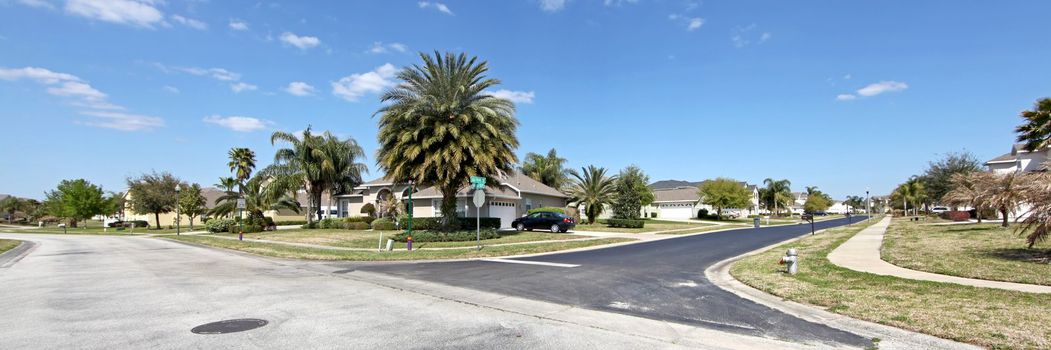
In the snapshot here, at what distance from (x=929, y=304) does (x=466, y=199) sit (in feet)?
106

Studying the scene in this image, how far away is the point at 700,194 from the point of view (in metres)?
68.7

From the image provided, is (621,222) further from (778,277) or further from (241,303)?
(241,303)

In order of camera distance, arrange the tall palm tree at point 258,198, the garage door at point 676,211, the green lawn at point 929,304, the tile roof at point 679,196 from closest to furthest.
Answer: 1. the green lawn at point 929,304
2. the tall palm tree at point 258,198
3. the garage door at point 676,211
4. the tile roof at point 679,196

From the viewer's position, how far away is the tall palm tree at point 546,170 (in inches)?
2506

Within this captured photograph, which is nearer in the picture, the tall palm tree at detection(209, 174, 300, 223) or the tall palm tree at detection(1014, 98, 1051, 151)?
the tall palm tree at detection(1014, 98, 1051, 151)

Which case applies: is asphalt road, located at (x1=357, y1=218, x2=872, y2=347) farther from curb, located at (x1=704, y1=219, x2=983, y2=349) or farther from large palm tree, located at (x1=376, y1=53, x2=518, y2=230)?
large palm tree, located at (x1=376, y1=53, x2=518, y2=230)

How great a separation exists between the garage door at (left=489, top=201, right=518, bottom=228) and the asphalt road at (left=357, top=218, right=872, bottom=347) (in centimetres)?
2034

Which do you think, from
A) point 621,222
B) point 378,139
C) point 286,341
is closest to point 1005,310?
point 286,341

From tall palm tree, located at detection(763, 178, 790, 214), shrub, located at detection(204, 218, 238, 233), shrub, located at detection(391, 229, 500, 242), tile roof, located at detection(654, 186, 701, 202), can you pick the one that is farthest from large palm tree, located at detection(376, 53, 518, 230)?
tall palm tree, located at detection(763, 178, 790, 214)

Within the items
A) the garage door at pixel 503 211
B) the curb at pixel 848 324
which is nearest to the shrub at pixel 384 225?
the garage door at pixel 503 211

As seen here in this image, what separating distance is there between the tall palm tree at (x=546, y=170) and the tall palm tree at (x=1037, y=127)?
4220 centimetres

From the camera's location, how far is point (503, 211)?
3988 cm

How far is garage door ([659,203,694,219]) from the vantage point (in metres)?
72.5

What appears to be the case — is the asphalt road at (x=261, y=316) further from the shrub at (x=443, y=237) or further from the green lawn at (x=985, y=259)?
the shrub at (x=443, y=237)
